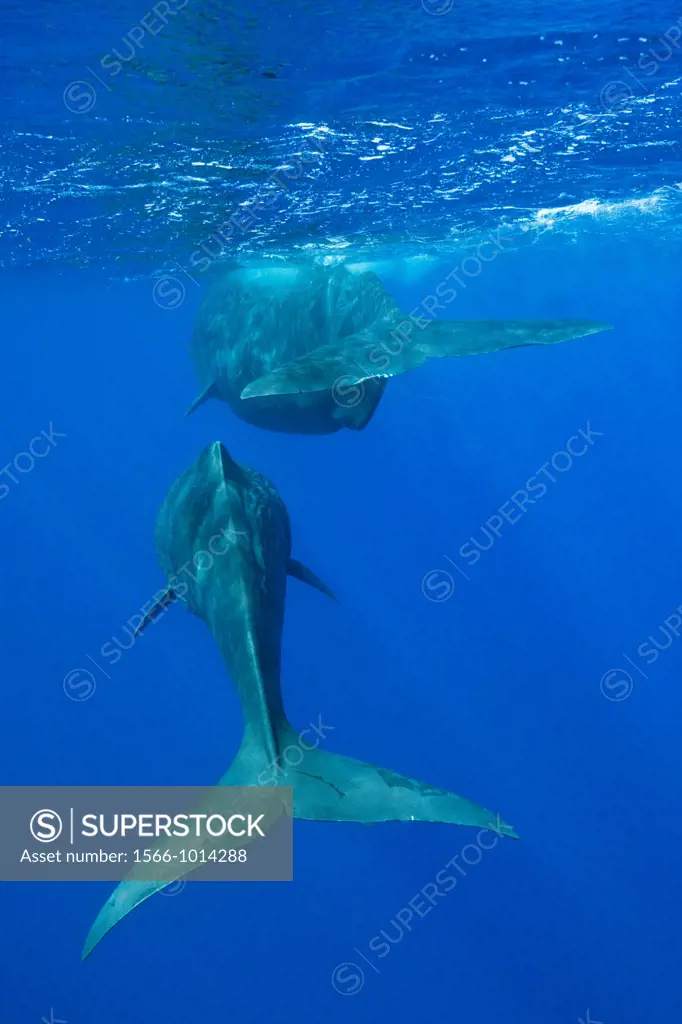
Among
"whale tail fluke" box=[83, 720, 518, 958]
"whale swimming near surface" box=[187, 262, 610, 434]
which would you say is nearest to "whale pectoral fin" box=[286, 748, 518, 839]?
"whale tail fluke" box=[83, 720, 518, 958]

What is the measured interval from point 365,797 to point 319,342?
9134 millimetres

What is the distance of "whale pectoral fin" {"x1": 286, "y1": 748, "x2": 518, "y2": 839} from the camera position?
7.24 metres

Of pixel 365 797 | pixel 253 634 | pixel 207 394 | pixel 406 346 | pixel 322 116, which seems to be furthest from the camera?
pixel 207 394

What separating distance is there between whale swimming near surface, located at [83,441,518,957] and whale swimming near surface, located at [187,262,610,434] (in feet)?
4.63

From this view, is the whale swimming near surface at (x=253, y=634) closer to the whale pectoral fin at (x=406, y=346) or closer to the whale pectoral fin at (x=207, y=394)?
the whale pectoral fin at (x=406, y=346)

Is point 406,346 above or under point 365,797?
above

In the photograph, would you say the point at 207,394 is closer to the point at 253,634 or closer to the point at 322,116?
the point at 322,116

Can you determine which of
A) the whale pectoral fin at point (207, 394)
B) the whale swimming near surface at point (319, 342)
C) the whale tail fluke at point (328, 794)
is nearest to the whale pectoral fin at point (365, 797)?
the whale tail fluke at point (328, 794)

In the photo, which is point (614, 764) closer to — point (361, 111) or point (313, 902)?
point (313, 902)

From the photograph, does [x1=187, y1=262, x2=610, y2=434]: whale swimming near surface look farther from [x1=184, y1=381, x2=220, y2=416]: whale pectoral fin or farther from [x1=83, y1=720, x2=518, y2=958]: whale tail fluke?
[x1=83, y1=720, x2=518, y2=958]: whale tail fluke

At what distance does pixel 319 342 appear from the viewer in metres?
14.6

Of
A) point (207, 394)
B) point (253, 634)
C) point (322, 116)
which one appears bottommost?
point (253, 634)

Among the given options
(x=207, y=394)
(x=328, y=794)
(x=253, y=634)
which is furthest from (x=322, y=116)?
(x=328, y=794)

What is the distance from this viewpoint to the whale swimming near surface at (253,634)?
7348mm
